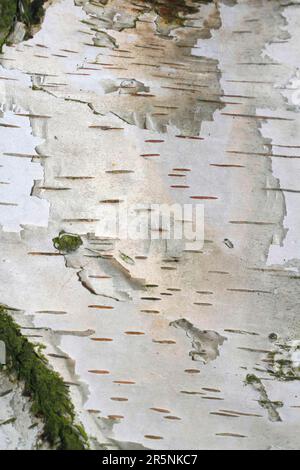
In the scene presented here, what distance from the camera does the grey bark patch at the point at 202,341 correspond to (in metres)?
1.04

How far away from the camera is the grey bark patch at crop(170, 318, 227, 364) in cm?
104

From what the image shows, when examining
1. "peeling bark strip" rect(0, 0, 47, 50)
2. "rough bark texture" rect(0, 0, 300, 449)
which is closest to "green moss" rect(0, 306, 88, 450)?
"rough bark texture" rect(0, 0, 300, 449)

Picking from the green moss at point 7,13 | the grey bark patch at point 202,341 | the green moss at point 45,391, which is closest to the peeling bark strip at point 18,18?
the green moss at point 7,13

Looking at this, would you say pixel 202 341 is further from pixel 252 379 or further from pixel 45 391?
pixel 45 391

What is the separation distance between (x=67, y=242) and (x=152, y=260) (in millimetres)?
182

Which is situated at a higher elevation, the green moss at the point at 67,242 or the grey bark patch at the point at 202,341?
the green moss at the point at 67,242

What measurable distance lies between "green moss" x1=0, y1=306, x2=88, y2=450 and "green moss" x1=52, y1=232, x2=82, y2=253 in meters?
0.19

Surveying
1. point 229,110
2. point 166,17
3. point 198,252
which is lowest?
point 198,252

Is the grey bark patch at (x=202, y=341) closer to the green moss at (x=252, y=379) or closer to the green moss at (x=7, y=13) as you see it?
the green moss at (x=252, y=379)

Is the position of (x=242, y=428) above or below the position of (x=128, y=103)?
below

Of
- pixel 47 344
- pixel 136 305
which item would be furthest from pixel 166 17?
pixel 47 344

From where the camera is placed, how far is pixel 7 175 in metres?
1.04
